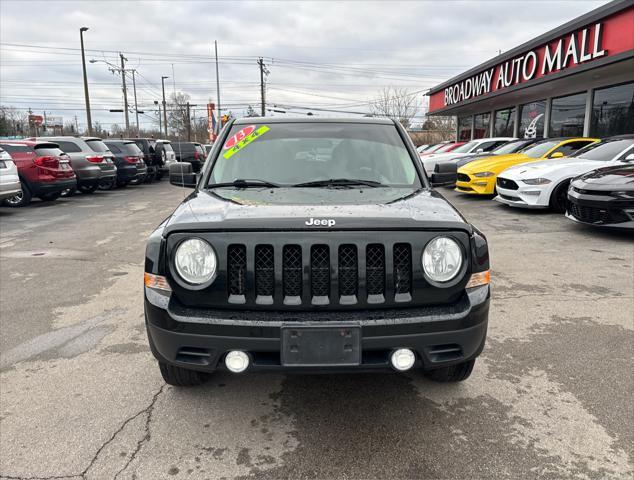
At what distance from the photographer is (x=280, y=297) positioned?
2.24 metres

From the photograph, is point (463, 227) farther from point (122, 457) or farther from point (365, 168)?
point (122, 457)

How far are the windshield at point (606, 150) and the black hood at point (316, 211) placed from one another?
25.0 ft

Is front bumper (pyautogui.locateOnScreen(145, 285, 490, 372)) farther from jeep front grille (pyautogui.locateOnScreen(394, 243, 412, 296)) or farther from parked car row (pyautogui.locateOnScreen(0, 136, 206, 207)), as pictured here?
parked car row (pyautogui.locateOnScreen(0, 136, 206, 207))

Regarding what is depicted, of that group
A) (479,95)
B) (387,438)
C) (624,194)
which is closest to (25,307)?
(387,438)

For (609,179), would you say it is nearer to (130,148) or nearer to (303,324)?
(303,324)

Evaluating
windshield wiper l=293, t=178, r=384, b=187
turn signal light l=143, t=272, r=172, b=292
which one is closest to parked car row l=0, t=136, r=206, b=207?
windshield wiper l=293, t=178, r=384, b=187

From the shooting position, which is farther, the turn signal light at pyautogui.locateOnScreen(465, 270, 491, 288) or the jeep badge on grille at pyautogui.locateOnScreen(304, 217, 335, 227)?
the turn signal light at pyautogui.locateOnScreen(465, 270, 491, 288)

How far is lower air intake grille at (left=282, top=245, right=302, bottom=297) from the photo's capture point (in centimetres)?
226

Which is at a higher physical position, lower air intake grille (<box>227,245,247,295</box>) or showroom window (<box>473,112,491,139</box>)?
showroom window (<box>473,112,491,139</box>)

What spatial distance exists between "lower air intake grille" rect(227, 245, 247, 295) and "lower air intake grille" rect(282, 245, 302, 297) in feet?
0.65

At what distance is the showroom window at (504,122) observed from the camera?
2397 cm

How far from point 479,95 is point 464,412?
21603mm

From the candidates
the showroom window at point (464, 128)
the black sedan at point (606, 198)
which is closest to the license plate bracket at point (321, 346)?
the black sedan at point (606, 198)

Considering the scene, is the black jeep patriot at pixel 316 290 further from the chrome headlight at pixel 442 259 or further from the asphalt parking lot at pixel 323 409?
the asphalt parking lot at pixel 323 409
